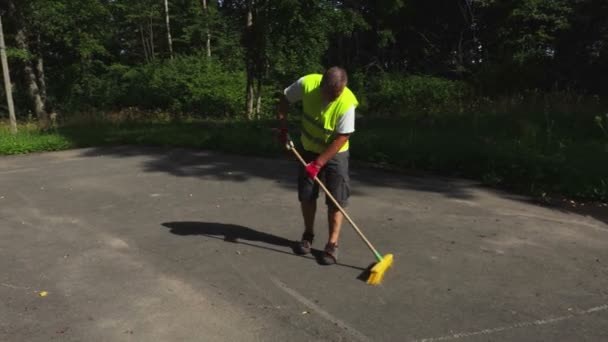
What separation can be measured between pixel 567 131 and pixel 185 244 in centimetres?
769

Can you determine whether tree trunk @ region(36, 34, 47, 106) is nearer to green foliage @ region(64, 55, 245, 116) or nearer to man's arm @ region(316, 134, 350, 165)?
green foliage @ region(64, 55, 245, 116)

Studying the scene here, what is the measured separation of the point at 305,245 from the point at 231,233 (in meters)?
1.01

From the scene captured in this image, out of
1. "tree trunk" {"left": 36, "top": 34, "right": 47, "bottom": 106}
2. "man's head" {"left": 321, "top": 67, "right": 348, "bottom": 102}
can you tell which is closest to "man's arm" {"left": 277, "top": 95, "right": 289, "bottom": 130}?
"man's head" {"left": 321, "top": 67, "right": 348, "bottom": 102}

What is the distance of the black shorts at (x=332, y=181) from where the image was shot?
15.3 ft

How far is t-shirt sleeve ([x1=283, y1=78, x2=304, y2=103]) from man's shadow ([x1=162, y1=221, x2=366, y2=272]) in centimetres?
145

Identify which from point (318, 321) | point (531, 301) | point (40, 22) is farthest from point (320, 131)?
point (40, 22)

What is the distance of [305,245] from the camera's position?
490cm

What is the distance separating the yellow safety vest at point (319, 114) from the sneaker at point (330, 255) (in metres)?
0.87

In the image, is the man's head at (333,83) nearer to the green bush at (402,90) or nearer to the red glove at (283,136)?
the red glove at (283,136)

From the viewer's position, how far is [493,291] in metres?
4.03

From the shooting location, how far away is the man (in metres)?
4.41

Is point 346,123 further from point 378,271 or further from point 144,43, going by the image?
point 144,43

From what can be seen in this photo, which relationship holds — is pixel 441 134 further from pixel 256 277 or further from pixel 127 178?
pixel 256 277

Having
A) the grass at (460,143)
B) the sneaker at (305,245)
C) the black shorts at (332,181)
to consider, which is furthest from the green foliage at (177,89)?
the black shorts at (332,181)
